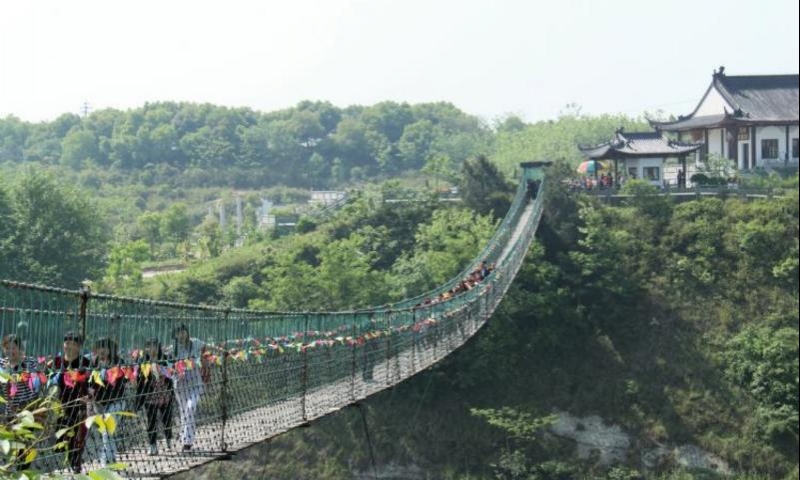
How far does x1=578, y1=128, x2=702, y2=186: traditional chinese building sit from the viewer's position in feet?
83.4

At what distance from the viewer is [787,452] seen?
17.7 metres

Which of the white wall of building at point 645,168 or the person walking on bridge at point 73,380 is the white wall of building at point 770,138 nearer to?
the white wall of building at point 645,168

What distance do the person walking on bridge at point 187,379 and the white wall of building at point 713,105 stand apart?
2127 cm

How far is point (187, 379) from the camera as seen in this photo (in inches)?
246

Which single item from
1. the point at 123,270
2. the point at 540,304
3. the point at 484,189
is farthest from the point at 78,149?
the point at 540,304

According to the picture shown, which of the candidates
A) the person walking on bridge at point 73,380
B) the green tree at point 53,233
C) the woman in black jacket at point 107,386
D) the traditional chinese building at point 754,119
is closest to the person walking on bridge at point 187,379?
the woman in black jacket at point 107,386

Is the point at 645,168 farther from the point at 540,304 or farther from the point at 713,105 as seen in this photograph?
the point at 540,304

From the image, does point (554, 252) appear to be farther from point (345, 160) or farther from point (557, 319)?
point (345, 160)

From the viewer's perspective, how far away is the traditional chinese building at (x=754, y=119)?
2553cm

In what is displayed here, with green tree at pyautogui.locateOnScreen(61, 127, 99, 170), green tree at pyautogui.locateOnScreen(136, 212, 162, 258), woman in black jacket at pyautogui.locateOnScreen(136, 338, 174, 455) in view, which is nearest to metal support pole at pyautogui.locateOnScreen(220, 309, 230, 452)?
woman in black jacket at pyautogui.locateOnScreen(136, 338, 174, 455)

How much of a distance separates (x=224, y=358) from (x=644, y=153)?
19.7 meters

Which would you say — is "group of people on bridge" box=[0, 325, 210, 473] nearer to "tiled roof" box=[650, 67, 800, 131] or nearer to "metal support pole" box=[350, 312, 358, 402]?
"metal support pole" box=[350, 312, 358, 402]

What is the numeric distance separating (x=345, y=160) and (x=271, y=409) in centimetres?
3568

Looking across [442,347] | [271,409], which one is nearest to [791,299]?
[442,347]
